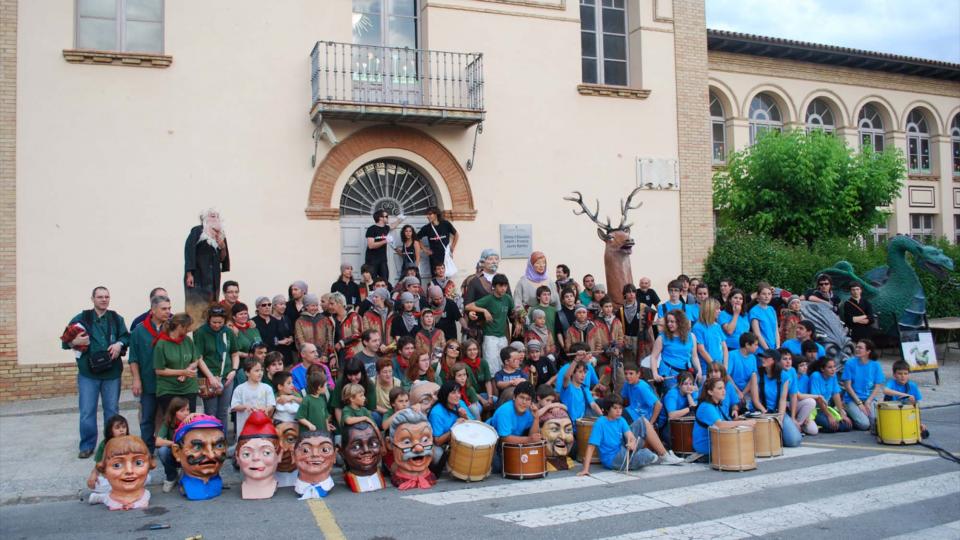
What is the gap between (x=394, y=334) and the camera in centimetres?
1084

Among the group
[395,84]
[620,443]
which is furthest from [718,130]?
[620,443]

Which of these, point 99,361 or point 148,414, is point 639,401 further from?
point 99,361

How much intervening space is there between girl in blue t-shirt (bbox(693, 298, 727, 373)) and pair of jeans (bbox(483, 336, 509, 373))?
2572mm

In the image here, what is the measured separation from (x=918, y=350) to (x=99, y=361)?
1291 cm

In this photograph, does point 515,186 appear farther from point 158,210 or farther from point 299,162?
point 158,210

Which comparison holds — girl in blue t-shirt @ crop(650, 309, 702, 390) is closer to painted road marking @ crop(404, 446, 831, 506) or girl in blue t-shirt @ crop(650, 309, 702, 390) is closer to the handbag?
painted road marking @ crop(404, 446, 831, 506)

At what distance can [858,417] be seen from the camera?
11.1m

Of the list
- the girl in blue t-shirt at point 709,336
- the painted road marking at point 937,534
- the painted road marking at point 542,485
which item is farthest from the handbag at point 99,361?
the painted road marking at point 937,534

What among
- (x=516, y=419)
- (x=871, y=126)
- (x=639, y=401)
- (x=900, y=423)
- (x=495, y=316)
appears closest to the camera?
(x=516, y=419)

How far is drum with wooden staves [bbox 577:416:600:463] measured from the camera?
9.15 m

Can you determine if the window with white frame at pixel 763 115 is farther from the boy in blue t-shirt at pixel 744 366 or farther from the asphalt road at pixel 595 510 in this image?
the asphalt road at pixel 595 510

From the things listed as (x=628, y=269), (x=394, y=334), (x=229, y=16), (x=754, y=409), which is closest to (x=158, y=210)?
(x=229, y=16)

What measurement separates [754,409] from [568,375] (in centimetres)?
265

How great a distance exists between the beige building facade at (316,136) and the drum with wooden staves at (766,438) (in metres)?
7.25
